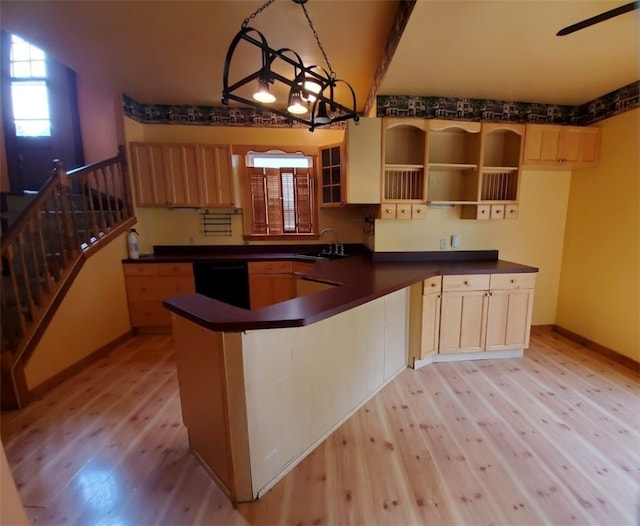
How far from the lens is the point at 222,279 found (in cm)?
365

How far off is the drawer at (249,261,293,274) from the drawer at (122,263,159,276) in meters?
1.13

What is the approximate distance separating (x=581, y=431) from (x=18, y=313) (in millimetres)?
4130

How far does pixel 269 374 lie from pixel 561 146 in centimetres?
354

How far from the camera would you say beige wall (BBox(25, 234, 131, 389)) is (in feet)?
8.23

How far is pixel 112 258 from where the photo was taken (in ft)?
10.9

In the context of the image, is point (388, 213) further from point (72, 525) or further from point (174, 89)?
point (72, 525)

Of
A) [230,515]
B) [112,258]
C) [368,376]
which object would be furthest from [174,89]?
[230,515]

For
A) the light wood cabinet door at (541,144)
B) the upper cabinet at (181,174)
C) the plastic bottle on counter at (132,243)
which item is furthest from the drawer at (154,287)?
the light wood cabinet door at (541,144)

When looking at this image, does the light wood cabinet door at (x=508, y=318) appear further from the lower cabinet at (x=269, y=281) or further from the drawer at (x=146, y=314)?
the drawer at (x=146, y=314)

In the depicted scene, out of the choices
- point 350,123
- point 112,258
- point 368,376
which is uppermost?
point 350,123

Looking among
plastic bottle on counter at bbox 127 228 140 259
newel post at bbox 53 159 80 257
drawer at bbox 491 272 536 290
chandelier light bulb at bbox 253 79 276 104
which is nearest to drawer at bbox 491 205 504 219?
drawer at bbox 491 272 536 290

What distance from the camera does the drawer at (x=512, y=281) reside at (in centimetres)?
275

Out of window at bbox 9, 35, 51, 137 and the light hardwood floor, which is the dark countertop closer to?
the light hardwood floor

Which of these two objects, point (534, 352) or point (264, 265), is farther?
point (264, 265)
